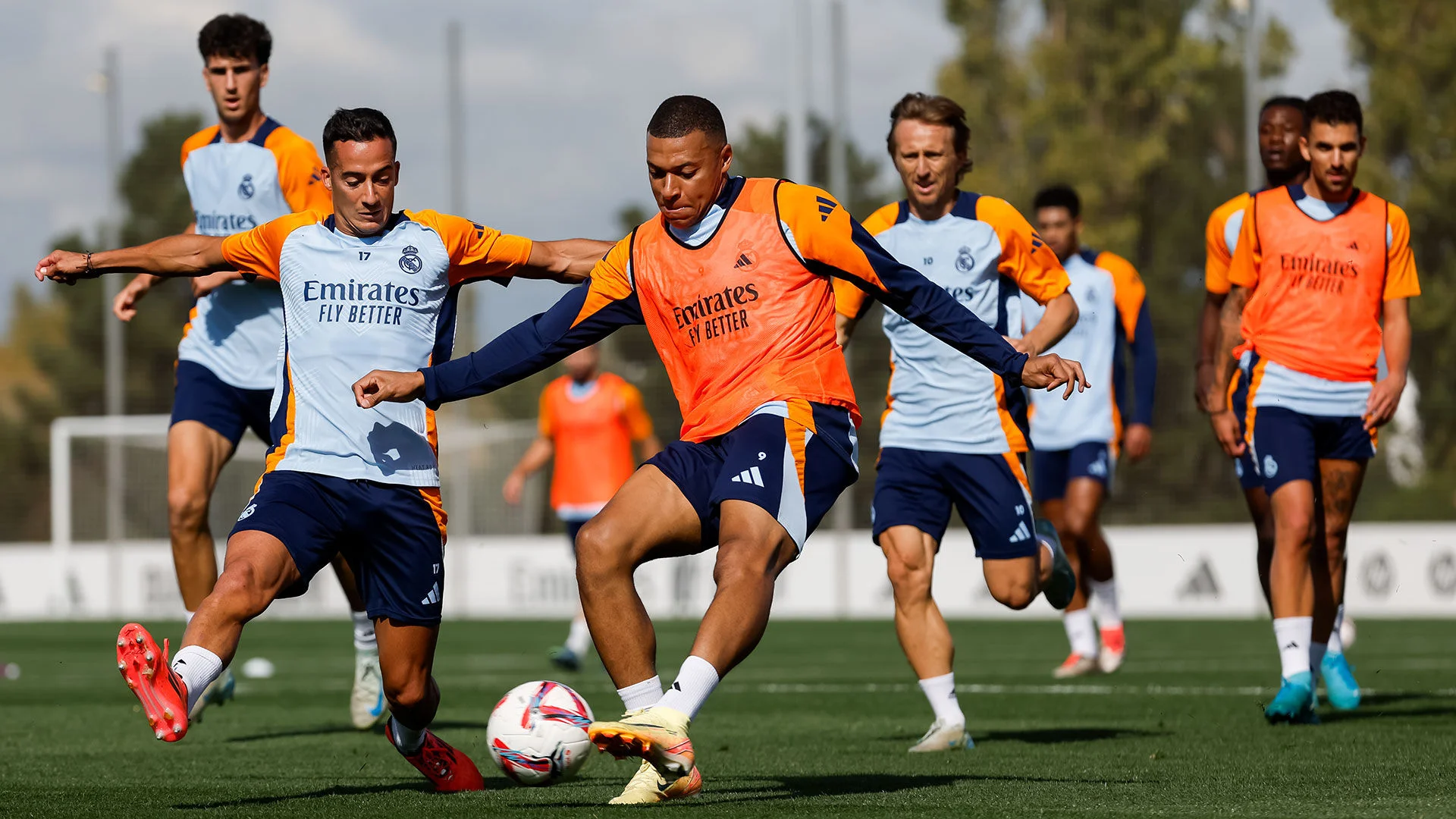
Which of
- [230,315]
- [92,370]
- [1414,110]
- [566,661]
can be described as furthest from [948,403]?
[1414,110]

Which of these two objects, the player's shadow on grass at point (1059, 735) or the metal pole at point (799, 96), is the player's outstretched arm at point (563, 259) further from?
the metal pole at point (799, 96)

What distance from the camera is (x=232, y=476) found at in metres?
26.5

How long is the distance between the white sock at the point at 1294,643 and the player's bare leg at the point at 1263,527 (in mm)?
967

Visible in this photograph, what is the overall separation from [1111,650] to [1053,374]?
6.27m

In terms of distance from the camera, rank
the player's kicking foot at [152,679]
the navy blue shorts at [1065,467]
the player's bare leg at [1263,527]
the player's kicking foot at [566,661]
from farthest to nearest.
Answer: the player's kicking foot at [566,661], the navy blue shorts at [1065,467], the player's bare leg at [1263,527], the player's kicking foot at [152,679]

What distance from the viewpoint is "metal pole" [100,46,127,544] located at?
1006 inches

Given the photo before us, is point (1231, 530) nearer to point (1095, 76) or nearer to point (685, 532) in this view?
point (1095, 76)

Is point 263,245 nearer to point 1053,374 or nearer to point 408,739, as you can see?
point 408,739

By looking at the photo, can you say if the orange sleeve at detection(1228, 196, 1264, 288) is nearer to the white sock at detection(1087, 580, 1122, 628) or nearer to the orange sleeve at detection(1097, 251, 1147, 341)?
the orange sleeve at detection(1097, 251, 1147, 341)

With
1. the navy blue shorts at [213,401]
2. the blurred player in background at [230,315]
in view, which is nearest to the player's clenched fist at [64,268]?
the blurred player in background at [230,315]

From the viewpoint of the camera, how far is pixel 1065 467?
11.7 m

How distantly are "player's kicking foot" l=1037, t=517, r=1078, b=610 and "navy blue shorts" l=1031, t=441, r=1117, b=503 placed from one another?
328 cm

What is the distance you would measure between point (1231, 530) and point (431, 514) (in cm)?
1588

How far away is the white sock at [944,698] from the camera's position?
23.7 feet
